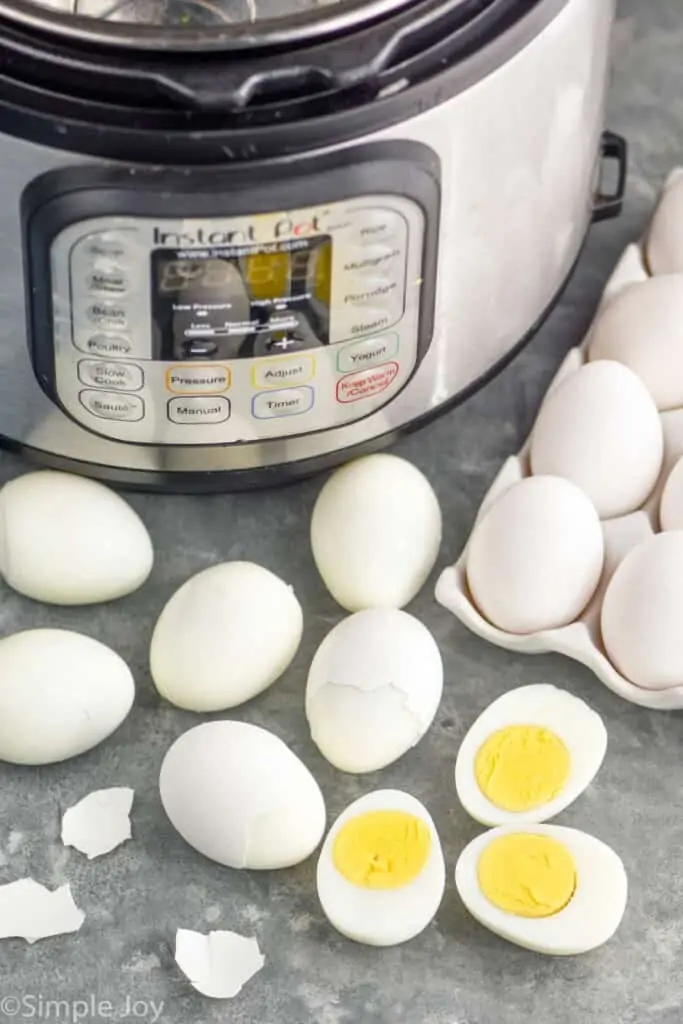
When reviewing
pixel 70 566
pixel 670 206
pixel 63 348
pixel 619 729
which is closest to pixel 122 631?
pixel 70 566

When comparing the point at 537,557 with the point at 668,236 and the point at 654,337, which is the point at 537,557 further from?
the point at 668,236

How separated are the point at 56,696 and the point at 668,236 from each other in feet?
1.95

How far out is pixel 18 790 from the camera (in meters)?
1.03

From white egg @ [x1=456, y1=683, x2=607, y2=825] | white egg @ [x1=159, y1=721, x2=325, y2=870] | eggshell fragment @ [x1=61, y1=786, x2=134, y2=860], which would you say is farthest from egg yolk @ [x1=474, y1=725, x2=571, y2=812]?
eggshell fragment @ [x1=61, y1=786, x2=134, y2=860]

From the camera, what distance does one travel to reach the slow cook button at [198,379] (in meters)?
1.01

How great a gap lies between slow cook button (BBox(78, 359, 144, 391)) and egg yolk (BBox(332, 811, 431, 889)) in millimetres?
304

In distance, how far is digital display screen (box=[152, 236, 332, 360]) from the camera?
0.95 m

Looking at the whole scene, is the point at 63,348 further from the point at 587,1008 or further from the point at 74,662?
the point at 587,1008

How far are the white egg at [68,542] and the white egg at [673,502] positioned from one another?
1.16ft

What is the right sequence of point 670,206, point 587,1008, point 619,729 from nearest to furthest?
point 587,1008 < point 619,729 < point 670,206

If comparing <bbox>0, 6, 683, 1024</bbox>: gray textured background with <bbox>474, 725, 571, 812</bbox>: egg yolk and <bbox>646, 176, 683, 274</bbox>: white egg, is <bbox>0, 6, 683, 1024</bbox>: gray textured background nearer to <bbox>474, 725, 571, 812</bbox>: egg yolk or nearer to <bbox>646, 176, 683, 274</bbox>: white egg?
<bbox>474, 725, 571, 812</bbox>: egg yolk

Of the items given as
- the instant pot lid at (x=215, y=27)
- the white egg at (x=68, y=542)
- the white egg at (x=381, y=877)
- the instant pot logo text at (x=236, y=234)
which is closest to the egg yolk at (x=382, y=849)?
the white egg at (x=381, y=877)

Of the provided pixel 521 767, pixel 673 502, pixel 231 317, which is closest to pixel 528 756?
pixel 521 767

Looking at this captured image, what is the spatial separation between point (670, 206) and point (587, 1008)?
624 millimetres
